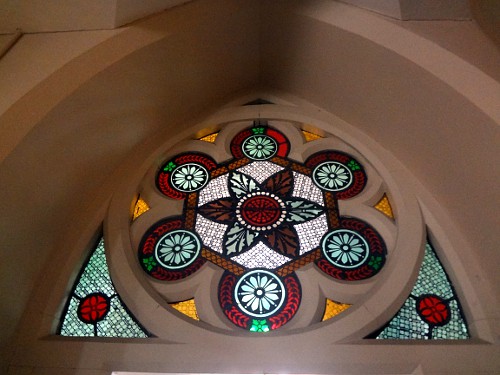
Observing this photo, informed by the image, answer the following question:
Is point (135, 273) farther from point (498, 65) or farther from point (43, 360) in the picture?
point (498, 65)

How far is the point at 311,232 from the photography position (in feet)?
8.82

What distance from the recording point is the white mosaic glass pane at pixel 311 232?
2.62 meters

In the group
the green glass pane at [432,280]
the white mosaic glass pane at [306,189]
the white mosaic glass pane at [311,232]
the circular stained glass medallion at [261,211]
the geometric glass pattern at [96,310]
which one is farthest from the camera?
the white mosaic glass pane at [306,189]

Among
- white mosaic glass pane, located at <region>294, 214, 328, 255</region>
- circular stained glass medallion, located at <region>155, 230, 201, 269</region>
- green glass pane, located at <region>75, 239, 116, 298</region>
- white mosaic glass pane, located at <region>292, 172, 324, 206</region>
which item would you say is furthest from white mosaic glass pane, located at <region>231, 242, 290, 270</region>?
green glass pane, located at <region>75, 239, 116, 298</region>

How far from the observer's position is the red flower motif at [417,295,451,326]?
90.6 inches

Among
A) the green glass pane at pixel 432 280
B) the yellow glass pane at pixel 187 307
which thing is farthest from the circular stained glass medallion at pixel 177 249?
the green glass pane at pixel 432 280

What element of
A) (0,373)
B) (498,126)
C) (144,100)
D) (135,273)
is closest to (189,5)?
(144,100)

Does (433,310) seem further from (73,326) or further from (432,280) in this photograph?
(73,326)

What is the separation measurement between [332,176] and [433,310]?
1034 mm

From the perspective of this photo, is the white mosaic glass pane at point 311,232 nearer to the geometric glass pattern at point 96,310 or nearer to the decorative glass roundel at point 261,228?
the decorative glass roundel at point 261,228

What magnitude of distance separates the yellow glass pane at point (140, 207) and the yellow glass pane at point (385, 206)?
1.41 m

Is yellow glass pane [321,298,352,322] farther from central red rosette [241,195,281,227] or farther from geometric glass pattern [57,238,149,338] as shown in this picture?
geometric glass pattern [57,238,149,338]

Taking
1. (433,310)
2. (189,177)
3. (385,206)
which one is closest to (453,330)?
(433,310)

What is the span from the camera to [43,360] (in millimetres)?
2102
